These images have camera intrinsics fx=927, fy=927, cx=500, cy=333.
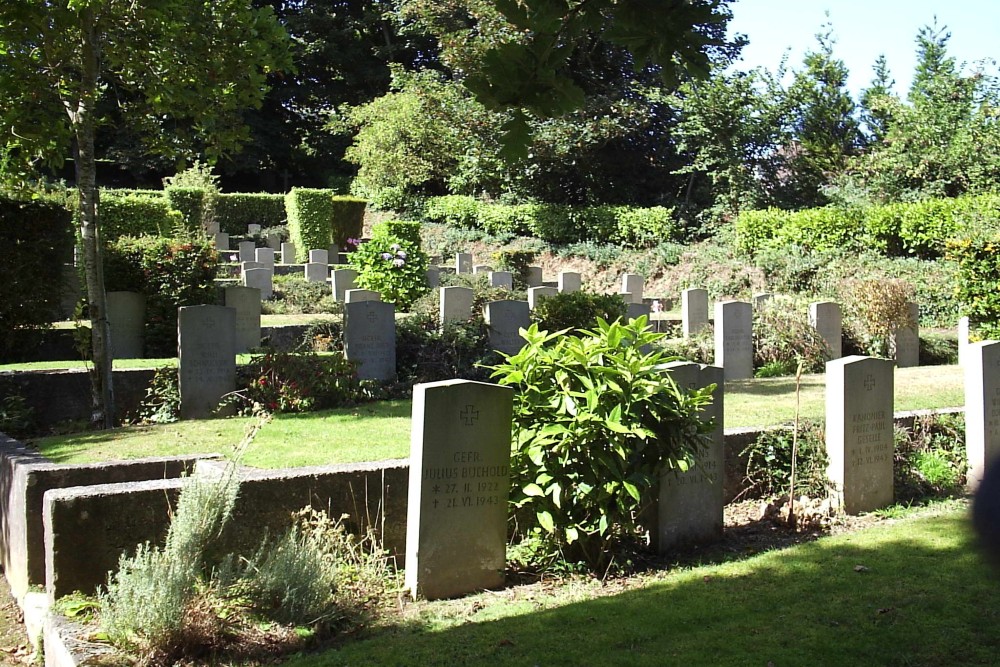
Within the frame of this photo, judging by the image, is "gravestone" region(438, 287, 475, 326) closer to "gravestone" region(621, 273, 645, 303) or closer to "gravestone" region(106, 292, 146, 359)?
"gravestone" region(106, 292, 146, 359)

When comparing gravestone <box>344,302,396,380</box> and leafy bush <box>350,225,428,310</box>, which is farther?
leafy bush <box>350,225,428,310</box>

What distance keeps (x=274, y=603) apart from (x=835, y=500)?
4691 mm

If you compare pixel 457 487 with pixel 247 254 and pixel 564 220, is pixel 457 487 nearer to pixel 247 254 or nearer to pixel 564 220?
pixel 247 254

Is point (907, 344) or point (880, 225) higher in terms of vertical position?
point (880, 225)

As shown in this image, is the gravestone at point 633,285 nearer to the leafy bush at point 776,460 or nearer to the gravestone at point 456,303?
the gravestone at point 456,303

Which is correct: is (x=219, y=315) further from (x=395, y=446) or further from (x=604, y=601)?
(x=604, y=601)

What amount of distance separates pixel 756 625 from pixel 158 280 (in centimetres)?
1112

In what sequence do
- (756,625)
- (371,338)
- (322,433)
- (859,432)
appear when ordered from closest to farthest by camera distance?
1. (756,625)
2. (859,432)
3. (322,433)
4. (371,338)

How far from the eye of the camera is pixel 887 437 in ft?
25.8

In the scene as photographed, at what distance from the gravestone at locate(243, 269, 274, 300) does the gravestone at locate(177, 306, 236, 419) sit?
30.4 feet

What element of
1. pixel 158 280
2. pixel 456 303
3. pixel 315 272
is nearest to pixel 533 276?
pixel 315 272

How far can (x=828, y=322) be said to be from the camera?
15008 millimetres

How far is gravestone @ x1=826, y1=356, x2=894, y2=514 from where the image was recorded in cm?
757

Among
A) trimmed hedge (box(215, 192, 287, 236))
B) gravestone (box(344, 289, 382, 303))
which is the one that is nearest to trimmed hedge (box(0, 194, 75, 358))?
gravestone (box(344, 289, 382, 303))
